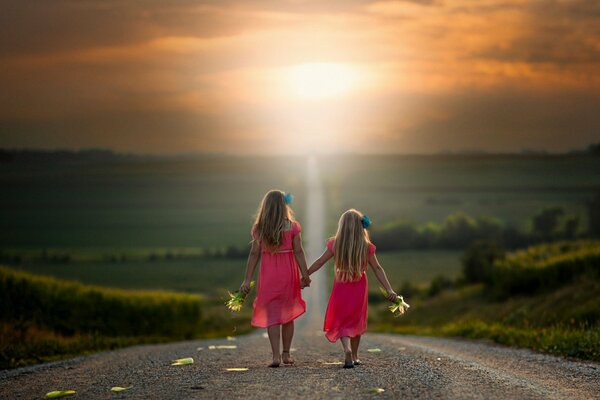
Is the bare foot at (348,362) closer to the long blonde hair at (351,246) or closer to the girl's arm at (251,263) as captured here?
the long blonde hair at (351,246)

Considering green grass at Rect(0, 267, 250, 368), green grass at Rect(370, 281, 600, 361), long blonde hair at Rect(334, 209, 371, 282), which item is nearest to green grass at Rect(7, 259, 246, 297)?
green grass at Rect(370, 281, 600, 361)

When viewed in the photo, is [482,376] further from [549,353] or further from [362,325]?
[549,353]

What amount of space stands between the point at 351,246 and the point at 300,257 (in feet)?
2.64

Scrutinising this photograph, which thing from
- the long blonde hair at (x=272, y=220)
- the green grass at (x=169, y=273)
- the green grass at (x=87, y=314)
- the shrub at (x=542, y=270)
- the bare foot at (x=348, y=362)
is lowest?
the green grass at (x=169, y=273)

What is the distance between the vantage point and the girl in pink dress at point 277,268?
12477 millimetres

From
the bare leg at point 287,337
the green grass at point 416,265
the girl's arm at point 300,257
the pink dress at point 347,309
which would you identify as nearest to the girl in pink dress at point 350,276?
the pink dress at point 347,309

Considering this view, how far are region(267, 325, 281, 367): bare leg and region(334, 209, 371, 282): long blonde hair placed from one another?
4.51 ft

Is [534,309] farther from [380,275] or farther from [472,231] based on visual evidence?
[472,231]

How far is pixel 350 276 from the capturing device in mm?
12562

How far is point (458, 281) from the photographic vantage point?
5278 cm

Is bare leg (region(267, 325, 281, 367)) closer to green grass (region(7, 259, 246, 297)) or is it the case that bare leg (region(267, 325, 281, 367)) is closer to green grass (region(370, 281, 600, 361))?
green grass (region(370, 281, 600, 361))

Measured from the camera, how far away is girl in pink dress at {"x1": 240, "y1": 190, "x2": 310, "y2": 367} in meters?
12.5

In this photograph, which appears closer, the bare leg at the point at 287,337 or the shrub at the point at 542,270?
the bare leg at the point at 287,337

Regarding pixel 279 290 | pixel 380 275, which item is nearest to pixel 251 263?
pixel 279 290
